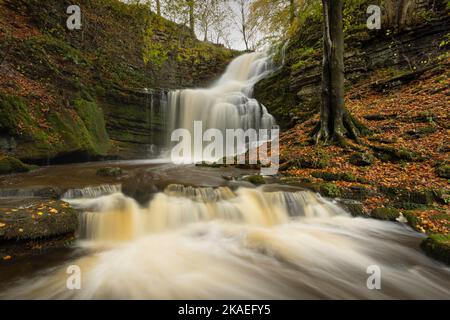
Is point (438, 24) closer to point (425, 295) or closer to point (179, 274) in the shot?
point (425, 295)

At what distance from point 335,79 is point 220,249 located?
6.43 meters

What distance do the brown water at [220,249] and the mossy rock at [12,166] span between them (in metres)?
Answer: 1.13

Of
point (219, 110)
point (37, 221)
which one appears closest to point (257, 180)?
point (37, 221)

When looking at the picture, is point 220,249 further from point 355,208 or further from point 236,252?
point 355,208

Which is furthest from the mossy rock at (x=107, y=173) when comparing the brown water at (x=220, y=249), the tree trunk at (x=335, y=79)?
the tree trunk at (x=335, y=79)

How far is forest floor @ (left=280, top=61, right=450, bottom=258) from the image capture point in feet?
14.6

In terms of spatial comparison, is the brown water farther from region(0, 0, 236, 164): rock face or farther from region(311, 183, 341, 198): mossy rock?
region(0, 0, 236, 164): rock face

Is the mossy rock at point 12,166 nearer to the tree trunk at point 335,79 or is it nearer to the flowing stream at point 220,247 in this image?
the flowing stream at point 220,247

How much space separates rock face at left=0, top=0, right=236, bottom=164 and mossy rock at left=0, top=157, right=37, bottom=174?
57cm

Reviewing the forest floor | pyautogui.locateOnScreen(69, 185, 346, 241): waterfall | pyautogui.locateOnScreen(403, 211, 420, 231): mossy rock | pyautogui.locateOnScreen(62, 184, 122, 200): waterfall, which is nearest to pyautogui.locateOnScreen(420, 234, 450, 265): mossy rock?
the forest floor

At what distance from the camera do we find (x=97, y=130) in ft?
33.6

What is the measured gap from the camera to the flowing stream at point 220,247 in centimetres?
267

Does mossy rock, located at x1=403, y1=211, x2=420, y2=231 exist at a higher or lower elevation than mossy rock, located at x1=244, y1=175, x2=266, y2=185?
lower
